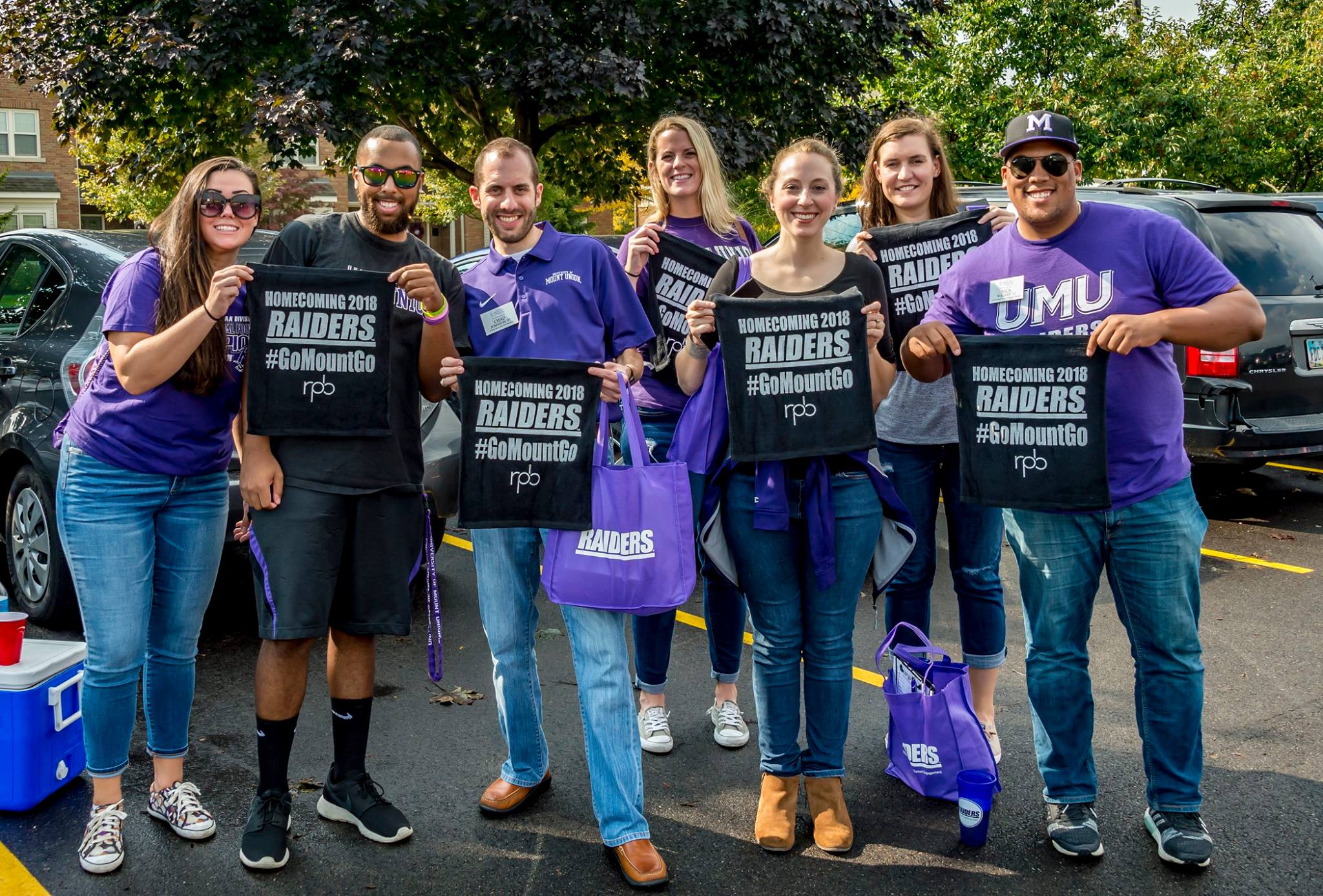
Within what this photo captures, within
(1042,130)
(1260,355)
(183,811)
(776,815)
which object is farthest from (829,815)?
(1260,355)

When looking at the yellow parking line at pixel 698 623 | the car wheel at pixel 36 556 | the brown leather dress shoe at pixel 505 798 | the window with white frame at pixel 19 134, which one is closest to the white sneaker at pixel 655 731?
the yellow parking line at pixel 698 623

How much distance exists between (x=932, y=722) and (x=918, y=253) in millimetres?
1583

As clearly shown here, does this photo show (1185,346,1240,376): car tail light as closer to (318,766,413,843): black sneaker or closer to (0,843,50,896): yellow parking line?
(318,766,413,843): black sneaker

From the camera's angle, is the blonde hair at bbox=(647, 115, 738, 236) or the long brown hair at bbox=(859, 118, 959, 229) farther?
the blonde hair at bbox=(647, 115, 738, 236)

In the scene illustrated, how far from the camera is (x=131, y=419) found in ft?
11.4

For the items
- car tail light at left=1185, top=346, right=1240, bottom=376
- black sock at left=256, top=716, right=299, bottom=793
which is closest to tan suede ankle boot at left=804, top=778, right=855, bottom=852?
black sock at left=256, top=716, right=299, bottom=793

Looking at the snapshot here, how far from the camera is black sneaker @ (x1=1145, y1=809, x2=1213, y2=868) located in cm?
341

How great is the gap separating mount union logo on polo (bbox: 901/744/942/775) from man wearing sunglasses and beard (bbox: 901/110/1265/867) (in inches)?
13.3

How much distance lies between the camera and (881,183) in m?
4.27

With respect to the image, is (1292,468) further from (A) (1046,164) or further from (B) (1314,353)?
(A) (1046,164)

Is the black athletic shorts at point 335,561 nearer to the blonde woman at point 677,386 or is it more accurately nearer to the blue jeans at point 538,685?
the blue jeans at point 538,685

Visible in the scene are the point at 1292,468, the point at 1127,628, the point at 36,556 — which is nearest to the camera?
the point at 1127,628

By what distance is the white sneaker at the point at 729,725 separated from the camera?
4.39 metres

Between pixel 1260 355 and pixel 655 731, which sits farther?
pixel 1260 355
